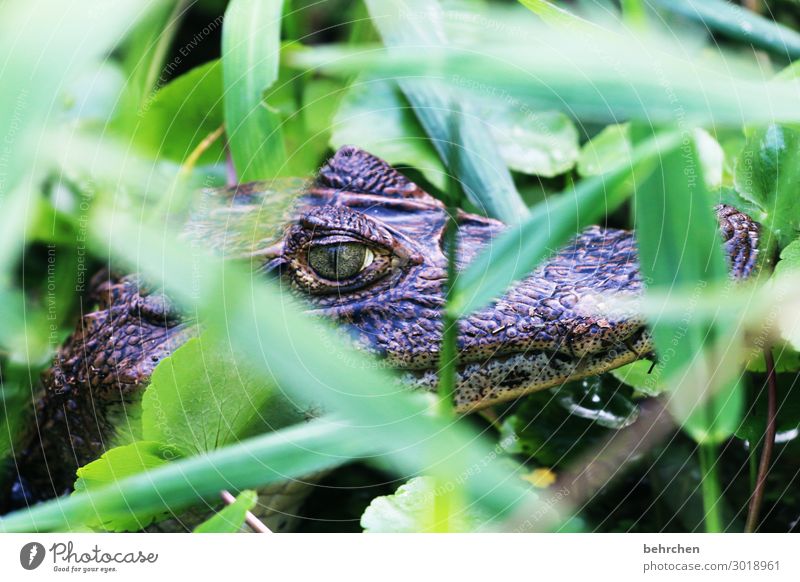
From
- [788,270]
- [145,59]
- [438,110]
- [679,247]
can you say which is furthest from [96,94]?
[788,270]

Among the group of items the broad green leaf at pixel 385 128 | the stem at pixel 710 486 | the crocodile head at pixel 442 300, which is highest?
the broad green leaf at pixel 385 128

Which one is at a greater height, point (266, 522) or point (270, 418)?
point (270, 418)

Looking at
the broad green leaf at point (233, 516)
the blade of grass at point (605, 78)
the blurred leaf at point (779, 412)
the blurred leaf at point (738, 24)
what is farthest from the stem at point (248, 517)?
the blurred leaf at point (738, 24)

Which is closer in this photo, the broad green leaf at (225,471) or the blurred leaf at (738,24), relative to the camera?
the broad green leaf at (225,471)

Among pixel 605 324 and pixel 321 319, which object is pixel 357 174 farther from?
pixel 605 324

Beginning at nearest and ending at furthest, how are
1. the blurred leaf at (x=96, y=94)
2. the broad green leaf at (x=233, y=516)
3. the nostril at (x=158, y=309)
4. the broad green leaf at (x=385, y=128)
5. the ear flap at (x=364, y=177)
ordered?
1. the broad green leaf at (x=233, y=516)
2. the nostril at (x=158, y=309)
3. the ear flap at (x=364, y=177)
4. the broad green leaf at (x=385, y=128)
5. the blurred leaf at (x=96, y=94)

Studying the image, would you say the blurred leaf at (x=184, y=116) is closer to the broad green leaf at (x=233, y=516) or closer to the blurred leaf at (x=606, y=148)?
the blurred leaf at (x=606, y=148)

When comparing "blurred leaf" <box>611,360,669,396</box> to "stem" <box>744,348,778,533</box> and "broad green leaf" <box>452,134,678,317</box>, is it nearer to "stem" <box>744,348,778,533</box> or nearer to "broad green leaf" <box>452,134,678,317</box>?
"stem" <box>744,348,778,533</box>

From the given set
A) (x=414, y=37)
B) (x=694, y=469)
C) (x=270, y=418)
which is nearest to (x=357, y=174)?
(x=414, y=37)
